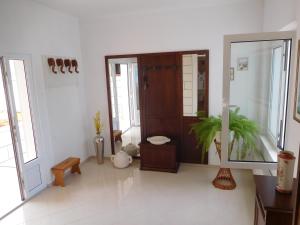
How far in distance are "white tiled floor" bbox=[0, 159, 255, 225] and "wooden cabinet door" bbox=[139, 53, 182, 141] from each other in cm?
83

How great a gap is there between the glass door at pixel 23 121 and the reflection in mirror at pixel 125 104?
5.03 ft

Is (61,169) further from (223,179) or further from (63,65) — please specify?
(223,179)

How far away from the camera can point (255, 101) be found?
2838 mm

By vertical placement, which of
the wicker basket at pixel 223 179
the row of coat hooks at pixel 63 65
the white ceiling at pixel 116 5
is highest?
the white ceiling at pixel 116 5

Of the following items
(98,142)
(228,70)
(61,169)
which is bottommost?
(61,169)

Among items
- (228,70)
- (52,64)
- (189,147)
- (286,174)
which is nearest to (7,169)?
(52,64)

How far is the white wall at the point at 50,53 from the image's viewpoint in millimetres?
2889

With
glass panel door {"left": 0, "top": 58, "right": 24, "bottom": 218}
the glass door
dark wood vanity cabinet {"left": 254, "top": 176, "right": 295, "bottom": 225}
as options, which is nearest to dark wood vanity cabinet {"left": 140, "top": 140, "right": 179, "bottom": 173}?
the glass door

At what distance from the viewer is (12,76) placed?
2982 millimetres

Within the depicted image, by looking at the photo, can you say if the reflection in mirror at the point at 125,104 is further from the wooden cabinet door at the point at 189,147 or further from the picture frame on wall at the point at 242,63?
the picture frame on wall at the point at 242,63

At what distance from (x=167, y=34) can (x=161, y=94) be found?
1020 mm

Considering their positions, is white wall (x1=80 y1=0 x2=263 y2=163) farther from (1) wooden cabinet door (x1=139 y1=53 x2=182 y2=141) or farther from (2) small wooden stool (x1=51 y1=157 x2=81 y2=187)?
(2) small wooden stool (x1=51 y1=157 x2=81 y2=187)

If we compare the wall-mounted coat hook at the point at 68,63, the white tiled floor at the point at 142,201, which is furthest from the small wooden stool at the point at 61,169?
the wall-mounted coat hook at the point at 68,63

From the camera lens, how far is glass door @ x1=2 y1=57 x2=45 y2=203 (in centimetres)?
287
